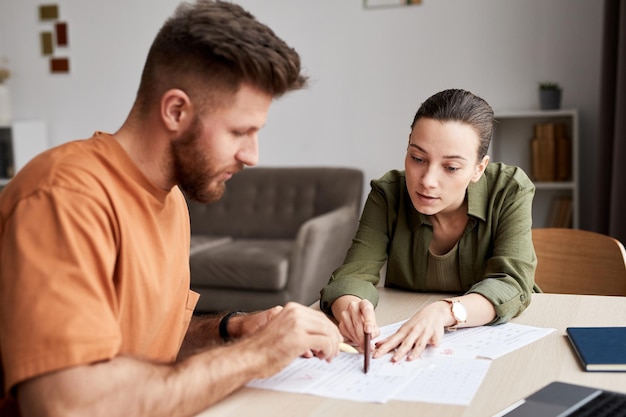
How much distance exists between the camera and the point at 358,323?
140cm

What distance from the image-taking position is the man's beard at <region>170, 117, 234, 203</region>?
3.74 feet

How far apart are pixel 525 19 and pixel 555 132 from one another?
0.67 metres

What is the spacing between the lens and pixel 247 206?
4.45 meters

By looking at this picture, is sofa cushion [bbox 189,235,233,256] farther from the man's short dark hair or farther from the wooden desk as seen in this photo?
the man's short dark hair

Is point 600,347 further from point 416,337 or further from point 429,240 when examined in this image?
point 429,240

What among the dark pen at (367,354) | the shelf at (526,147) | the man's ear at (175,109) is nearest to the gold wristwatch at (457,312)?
the dark pen at (367,354)

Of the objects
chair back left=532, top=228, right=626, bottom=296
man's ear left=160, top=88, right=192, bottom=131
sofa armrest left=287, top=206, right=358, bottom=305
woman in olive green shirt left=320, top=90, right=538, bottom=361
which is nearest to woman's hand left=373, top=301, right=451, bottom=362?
woman in olive green shirt left=320, top=90, right=538, bottom=361

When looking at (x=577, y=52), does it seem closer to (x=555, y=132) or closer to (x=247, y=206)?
(x=555, y=132)

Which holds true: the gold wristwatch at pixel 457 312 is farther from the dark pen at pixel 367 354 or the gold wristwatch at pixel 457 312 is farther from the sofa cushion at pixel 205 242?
the sofa cushion at pixel 205 242

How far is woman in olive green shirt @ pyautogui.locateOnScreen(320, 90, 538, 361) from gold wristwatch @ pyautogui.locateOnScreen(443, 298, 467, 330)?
0.9 inches

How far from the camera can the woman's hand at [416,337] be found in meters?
1.31

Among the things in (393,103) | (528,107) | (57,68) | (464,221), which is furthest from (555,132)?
(57,68)

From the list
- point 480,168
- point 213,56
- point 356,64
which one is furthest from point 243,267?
point 213,56

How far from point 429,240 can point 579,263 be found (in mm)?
540
